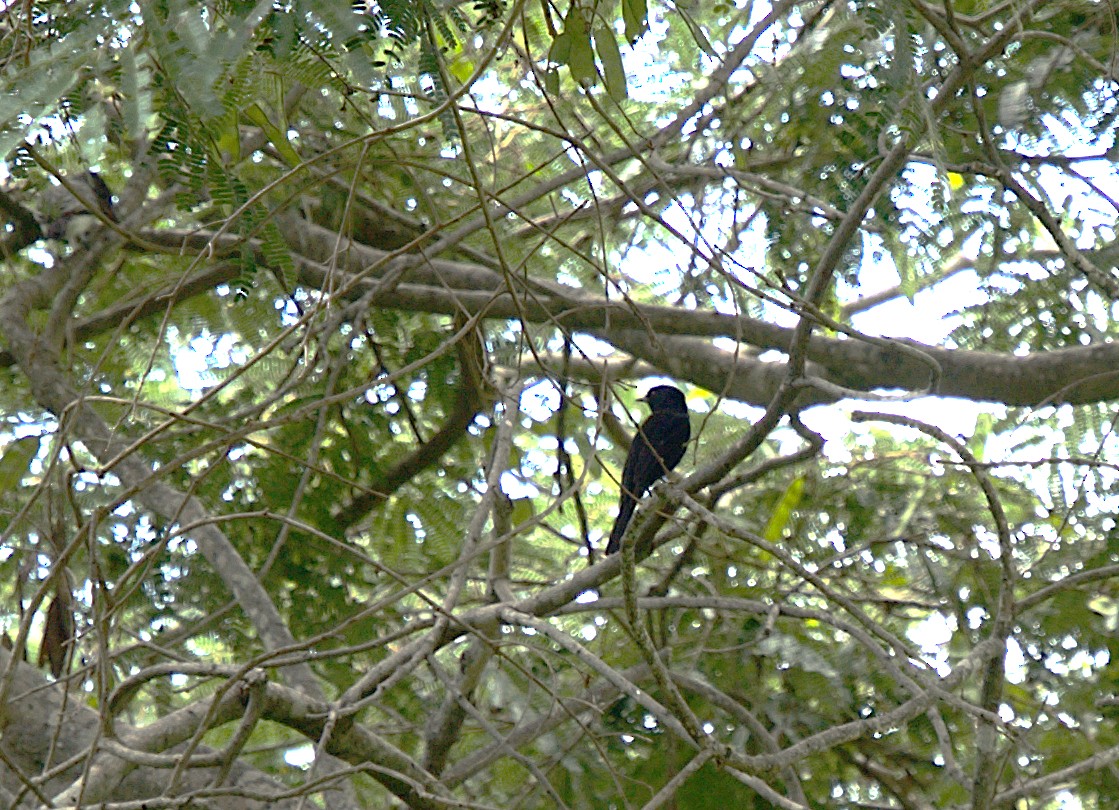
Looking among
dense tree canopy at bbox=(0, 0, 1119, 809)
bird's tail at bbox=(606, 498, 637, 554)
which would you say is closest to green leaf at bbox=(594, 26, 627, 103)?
dense tree canopy at bbox=(0, 0, 1119, 809)

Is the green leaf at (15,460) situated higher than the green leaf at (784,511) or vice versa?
the green leaf at (15,460)

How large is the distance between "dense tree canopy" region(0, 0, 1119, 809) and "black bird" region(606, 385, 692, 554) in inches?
12.1

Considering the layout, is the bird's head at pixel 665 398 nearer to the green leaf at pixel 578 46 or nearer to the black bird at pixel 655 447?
the black bird at pixel 655 447

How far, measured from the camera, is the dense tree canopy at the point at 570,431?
141 inches

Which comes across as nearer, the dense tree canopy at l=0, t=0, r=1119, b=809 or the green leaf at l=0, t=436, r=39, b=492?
the dense tree canopy at l=0, t=0, r=1119, b=809

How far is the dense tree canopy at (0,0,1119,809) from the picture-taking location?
358 centimetres

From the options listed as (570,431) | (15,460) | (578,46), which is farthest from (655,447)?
(578,46)

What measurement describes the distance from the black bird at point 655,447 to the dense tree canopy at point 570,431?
1.01 feet

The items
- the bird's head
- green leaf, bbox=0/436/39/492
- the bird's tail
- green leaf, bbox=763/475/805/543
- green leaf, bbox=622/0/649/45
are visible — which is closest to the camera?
green leaf, bbox=622/0/649/45

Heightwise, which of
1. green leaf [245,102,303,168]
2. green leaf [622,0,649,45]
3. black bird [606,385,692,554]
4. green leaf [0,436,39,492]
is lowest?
green leaf [622,0,649,45]

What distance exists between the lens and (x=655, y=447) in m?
6.35

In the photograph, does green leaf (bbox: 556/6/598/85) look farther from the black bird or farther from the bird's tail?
the bird's tail

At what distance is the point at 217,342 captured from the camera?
5.78 m

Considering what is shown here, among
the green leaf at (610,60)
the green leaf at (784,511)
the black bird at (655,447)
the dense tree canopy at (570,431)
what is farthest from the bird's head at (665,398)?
the green leaf at (610,60)
